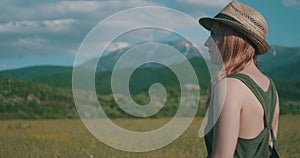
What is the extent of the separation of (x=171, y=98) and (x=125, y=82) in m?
43.8

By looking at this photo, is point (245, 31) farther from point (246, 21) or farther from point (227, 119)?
point (227, 119)

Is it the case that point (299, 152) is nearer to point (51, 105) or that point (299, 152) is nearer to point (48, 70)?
point (51, 105)

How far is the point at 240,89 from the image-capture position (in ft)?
8.44

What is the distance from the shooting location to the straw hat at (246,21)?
2789 mm

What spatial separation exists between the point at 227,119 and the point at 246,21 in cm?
60

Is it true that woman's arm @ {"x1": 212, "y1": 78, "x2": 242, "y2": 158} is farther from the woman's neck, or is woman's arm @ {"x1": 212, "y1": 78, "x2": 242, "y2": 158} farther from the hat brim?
the hat brim

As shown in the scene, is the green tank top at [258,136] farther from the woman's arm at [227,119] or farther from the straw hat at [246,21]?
the straw hat at [246,21]

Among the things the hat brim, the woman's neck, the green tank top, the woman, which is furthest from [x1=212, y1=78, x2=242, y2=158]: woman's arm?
the hat brim

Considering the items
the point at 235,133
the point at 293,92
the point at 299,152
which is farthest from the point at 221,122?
the point at 293,92

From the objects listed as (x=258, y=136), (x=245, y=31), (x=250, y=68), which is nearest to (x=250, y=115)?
(x=258, y=136)

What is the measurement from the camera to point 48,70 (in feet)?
599

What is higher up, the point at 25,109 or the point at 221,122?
the point at 221,122

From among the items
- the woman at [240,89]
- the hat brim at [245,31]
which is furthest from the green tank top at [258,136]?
the hat brim at [245,31]

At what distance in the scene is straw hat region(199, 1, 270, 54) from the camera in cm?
279
